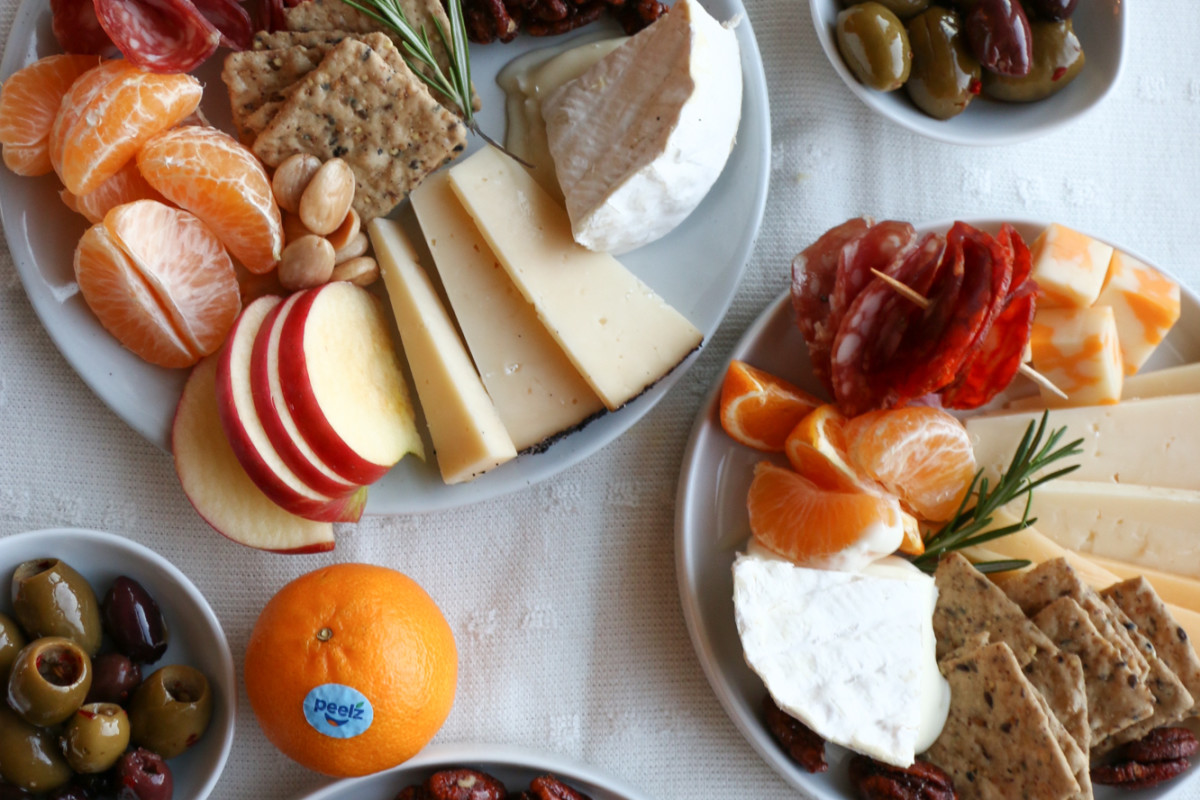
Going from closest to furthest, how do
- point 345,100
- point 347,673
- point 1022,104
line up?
point 347,673, point 345,100, point 1022,104

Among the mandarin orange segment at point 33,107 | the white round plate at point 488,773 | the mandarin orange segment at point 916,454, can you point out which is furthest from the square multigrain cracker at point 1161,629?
the mandarin orange segment at point 33,107

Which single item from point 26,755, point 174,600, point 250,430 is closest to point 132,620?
point 174,600

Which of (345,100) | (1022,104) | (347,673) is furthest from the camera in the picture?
(1022,104)

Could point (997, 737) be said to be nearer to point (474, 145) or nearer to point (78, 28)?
point (474, 145)

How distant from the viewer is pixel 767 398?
111cm

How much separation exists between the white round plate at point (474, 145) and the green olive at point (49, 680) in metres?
0.26

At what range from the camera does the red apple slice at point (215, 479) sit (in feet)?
3.63

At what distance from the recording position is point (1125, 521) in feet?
3.69

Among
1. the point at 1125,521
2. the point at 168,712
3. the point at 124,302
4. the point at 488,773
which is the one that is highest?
the point at 124,302

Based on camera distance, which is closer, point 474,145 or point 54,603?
point 54,603

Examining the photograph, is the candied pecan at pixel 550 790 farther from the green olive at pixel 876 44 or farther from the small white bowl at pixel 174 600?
the green olive at pixel 876 44

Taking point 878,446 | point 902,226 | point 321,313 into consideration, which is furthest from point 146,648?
point 902,226

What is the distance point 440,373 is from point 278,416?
198mm

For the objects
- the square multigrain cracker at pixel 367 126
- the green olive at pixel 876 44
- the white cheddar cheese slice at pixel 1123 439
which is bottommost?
the white cheddar cheese slice at pixel 1123 439
